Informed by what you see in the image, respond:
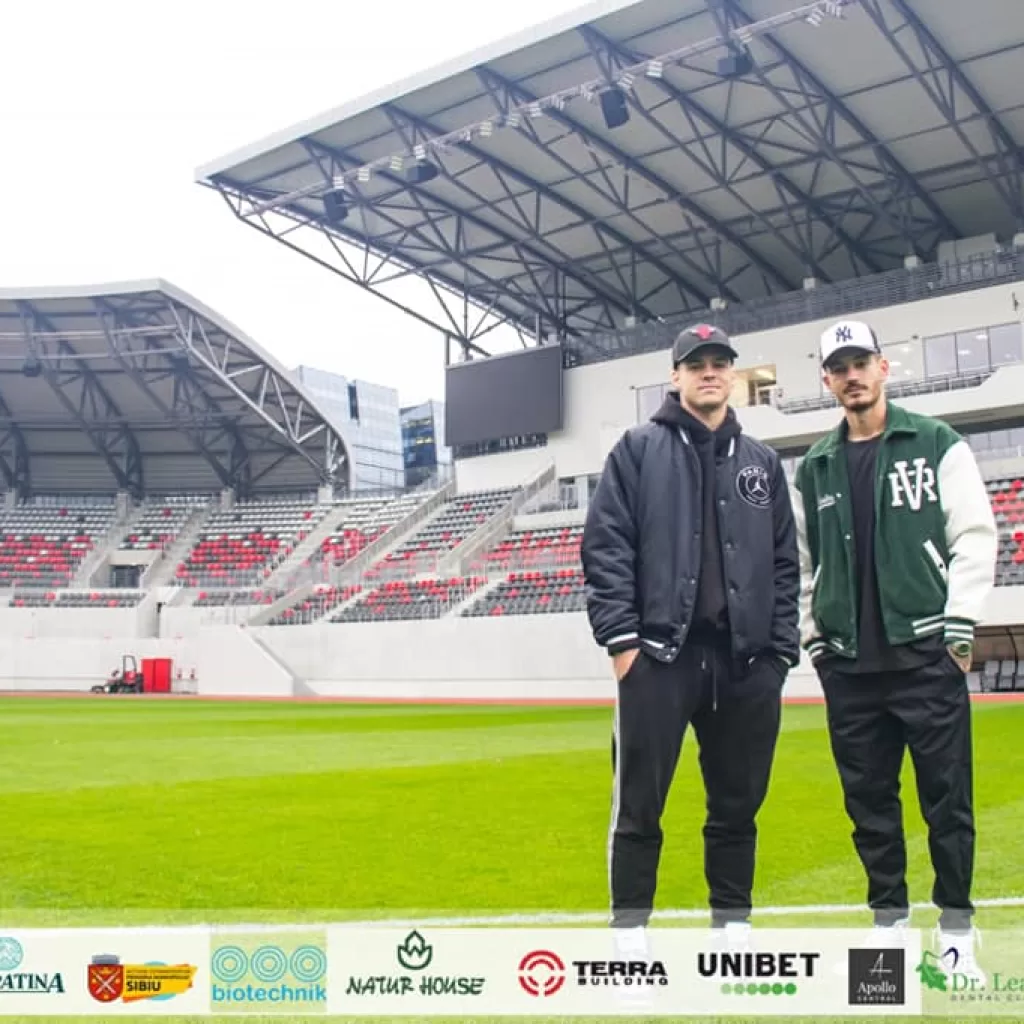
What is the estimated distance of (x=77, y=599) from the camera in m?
43.5

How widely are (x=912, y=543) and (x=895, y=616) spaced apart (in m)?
0.26

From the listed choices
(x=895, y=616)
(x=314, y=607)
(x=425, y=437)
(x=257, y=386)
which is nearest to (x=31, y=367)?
(x=257, y=386)

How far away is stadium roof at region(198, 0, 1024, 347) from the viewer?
26.5 m

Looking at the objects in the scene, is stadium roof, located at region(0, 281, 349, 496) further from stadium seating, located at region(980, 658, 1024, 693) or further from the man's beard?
the man's beard

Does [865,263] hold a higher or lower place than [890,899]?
higher

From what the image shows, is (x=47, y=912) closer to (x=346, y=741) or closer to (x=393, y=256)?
(x=346, y=741)

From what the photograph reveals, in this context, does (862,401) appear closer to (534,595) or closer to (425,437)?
(534,595)

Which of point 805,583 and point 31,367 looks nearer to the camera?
point 805,583

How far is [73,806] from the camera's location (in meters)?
8.50

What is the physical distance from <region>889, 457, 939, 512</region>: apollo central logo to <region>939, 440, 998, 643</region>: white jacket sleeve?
38 millimetres

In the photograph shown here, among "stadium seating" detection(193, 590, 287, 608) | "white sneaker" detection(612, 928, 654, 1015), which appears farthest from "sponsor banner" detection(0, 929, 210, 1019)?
"stadium seating" detection(193, 590, 287, 608)

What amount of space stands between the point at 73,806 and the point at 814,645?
249 inches

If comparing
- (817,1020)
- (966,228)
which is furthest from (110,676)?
(817,1020)

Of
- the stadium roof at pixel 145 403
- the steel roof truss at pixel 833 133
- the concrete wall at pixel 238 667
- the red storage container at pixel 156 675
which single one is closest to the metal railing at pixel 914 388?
the steel roof truss at pixel 833 133
